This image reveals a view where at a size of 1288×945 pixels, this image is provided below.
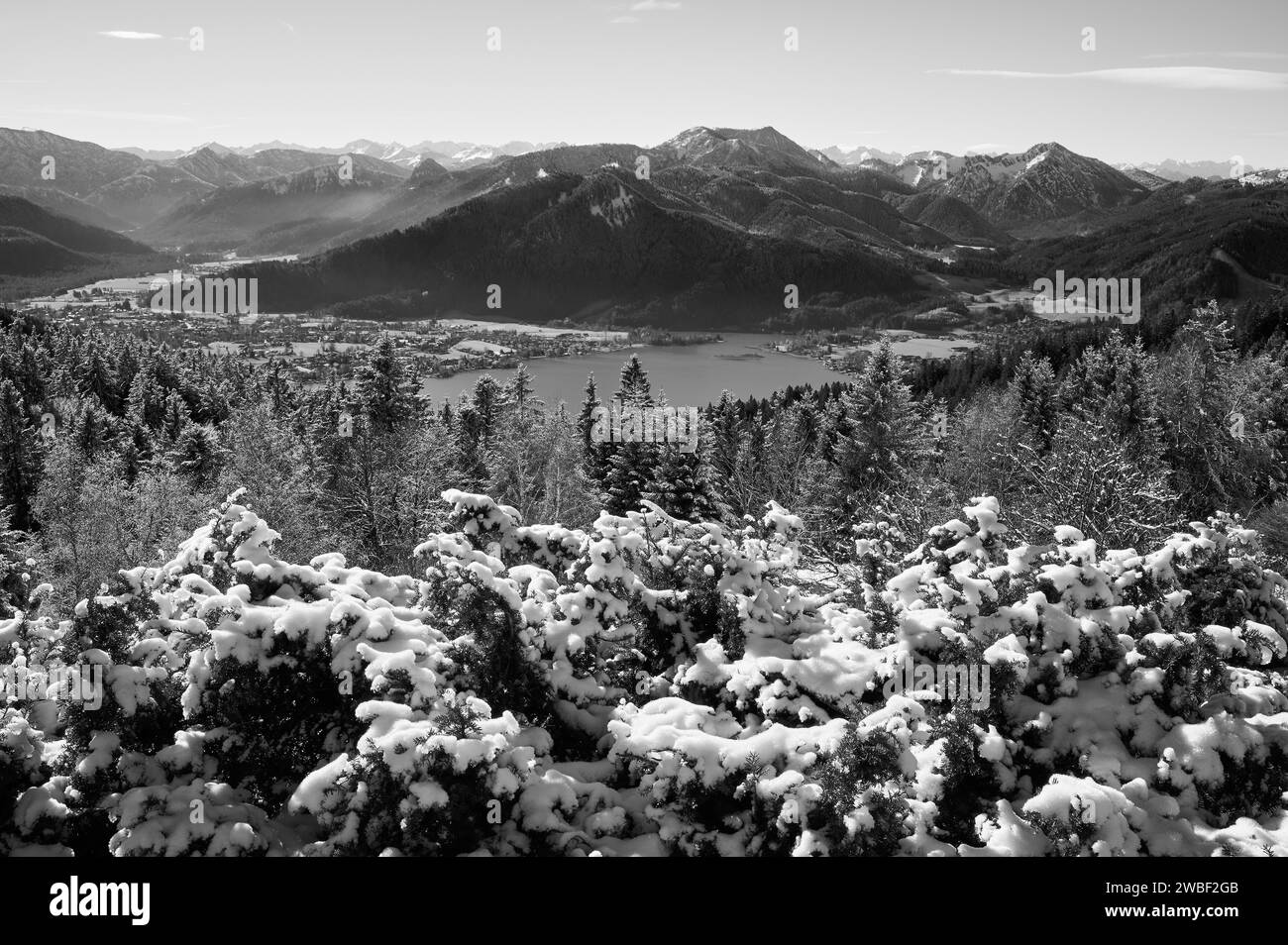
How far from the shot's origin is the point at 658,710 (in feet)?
25.6

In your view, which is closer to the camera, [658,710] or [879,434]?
[658,710]

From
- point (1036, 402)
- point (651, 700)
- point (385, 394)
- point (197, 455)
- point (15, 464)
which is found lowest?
point (651, 700)

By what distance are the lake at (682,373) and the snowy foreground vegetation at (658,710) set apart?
8692 cm

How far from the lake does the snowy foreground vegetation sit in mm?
86916

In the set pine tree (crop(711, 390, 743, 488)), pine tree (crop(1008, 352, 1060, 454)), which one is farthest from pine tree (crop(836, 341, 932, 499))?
pine tree (crop(1008, 352, 1060, 454))

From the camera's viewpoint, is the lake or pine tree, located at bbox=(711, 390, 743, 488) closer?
pine tree, located at bbox=(711, 390, 743, 488)

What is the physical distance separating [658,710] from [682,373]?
459ft

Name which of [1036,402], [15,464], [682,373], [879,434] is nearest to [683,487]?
[879,434]

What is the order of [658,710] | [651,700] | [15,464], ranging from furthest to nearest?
[15,464] < [651,700] < [658,710]

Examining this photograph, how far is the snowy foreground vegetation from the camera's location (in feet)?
20.3

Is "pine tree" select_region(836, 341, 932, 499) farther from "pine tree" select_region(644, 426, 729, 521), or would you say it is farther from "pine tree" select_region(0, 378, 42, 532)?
"pine tree" select_region(0, 378, 42, 532)

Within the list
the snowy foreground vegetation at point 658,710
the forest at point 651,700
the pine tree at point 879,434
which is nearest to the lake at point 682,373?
the pine tree at point 879,434

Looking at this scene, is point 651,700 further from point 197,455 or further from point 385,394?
point 197,455
